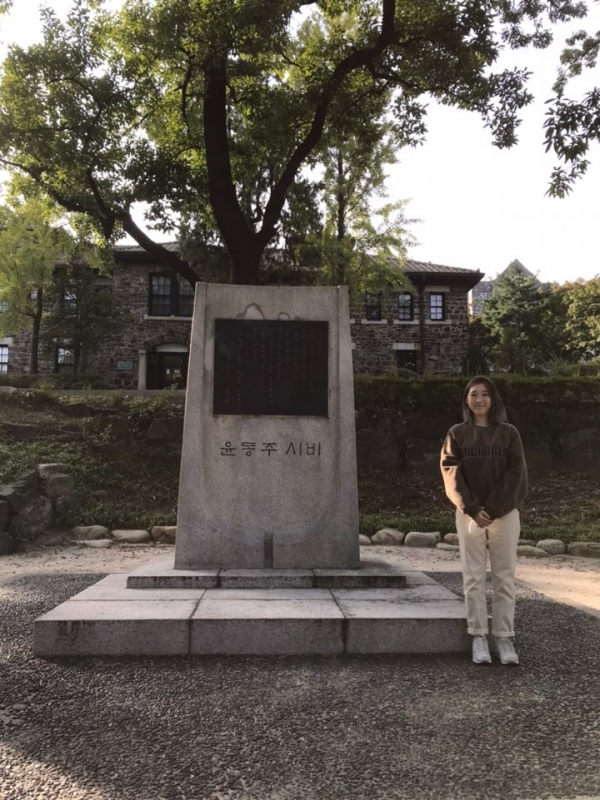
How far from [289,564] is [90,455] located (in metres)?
6.52

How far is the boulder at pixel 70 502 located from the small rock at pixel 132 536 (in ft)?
2.93

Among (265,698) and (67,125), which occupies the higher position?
(67,125)

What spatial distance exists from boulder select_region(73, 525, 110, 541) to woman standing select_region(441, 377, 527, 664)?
6.05 metres

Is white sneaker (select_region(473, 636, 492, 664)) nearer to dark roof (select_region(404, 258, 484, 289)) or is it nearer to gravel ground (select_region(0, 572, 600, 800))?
gravel ground (select_region(0, 572, 600, 800))

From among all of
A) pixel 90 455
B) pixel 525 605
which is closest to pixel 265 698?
pixel 525 605

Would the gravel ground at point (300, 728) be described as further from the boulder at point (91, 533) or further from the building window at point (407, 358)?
the building window at point (407, 358)

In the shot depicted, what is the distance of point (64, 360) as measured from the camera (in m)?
23.6

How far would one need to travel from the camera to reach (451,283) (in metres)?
25.1

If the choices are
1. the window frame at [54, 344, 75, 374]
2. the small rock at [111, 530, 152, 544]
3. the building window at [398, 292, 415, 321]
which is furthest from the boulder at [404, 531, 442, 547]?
the window frame at [54, 344, 75, 374]

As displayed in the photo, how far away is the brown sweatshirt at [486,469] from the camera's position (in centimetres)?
326

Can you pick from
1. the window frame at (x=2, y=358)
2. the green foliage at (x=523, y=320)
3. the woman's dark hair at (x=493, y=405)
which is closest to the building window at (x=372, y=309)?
the green foliage at (x=523, y=320)

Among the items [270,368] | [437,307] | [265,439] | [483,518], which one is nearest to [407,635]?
[483,518]

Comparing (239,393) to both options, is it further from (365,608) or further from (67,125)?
(67,125)

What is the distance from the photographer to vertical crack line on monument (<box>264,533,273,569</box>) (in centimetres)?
454
